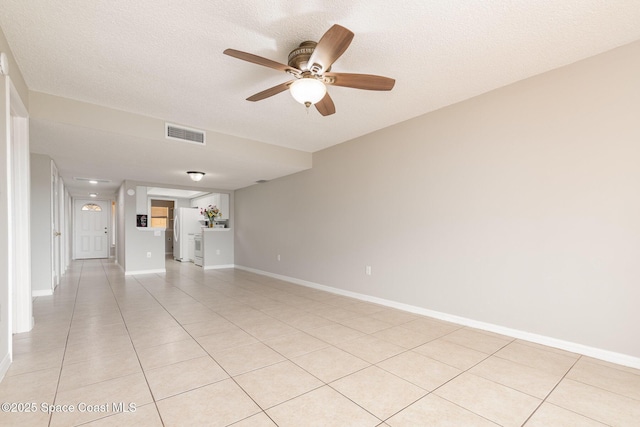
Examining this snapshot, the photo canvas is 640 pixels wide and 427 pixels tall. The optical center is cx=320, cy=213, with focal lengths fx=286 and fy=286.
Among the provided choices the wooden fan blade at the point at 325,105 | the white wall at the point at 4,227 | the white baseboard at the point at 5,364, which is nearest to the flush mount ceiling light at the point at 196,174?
the white wall at the point at 4,227

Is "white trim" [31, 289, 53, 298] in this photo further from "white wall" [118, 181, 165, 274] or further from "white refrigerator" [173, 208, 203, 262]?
"white refrigerator" [173, 208, 203, 262]

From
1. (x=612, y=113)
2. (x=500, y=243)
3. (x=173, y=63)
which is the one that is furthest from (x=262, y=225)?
(x=612, y=113)

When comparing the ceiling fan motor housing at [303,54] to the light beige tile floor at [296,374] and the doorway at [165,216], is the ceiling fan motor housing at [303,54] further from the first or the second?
the doorway at [165,216]

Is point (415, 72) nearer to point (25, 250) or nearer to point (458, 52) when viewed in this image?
point (458, 52)

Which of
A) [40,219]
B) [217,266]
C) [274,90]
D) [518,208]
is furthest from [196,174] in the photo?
[518,208]

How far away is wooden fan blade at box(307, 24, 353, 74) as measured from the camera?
169 cm

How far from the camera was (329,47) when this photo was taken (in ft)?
6.00

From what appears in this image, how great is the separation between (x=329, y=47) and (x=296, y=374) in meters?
2.27

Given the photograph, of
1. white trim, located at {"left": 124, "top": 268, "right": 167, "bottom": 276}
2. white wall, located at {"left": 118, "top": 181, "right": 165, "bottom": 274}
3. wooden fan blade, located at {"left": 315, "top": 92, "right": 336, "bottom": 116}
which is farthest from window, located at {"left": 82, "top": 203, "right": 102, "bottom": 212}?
wooden fan blade, located at {"left": 315, "top": 92, "right": 336, "bottom": 116}

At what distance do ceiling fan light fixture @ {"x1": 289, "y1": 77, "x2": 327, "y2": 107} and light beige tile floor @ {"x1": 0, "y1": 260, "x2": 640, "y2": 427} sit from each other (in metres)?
2.05

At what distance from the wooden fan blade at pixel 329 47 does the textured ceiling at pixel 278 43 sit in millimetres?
281

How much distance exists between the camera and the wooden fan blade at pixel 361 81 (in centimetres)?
217

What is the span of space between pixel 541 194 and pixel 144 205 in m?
7.59

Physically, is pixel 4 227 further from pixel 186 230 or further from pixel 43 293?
pixel 186 230
